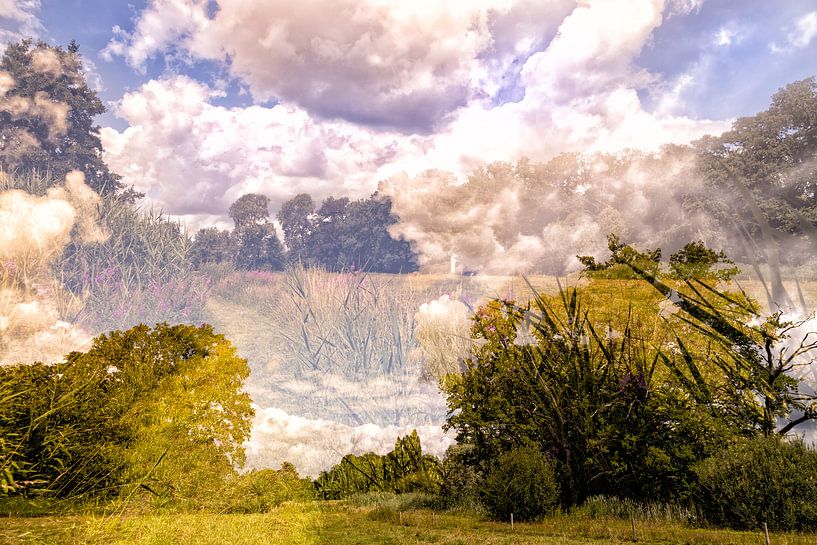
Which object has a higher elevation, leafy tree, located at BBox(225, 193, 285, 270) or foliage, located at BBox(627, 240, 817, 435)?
leafy tree, located at BBox(225, 193, 285, 270)

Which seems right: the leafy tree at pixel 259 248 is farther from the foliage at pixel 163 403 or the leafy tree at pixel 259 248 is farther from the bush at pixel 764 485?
the bush at pixel 764 485

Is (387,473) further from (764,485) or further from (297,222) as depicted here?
(297,222)

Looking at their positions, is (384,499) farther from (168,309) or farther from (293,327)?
(168,309)

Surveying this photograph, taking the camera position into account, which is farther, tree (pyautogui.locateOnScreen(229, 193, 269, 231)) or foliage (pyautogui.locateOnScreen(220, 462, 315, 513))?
tree (pyautogui.locateOnScreen(229, 193, 269, 231))

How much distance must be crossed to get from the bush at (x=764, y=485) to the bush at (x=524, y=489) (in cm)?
400

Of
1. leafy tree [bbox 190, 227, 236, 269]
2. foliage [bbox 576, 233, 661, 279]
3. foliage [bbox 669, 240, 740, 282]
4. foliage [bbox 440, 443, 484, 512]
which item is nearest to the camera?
foliage [bbox 669, 240, 740, 282]

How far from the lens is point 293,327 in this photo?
78688mm

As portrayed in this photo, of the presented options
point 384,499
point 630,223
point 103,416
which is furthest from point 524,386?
point 630,223

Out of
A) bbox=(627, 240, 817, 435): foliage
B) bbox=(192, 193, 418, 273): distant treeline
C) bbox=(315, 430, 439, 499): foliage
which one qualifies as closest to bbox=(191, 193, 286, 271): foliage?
bbox=(192, 193, 418, 273): distant treeline

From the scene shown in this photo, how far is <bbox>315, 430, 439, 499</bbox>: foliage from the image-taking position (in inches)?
1011

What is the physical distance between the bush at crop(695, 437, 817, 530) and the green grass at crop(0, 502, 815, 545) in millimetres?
859

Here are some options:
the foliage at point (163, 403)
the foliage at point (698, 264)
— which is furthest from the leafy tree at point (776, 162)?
the foliage at point (163, 403)

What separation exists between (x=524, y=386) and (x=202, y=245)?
95107 millimetres

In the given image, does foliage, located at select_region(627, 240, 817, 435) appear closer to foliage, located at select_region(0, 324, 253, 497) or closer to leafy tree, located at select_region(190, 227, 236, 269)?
foliage, located at select_region(0, 324, 253, 497)
